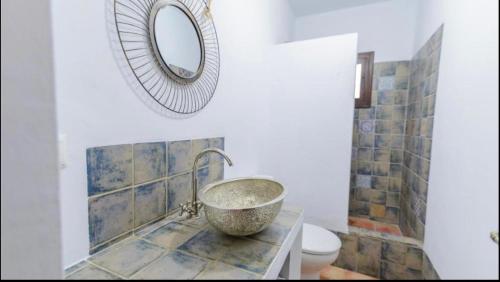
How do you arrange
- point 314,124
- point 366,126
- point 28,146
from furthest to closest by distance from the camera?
point 366,126 < point 314,124 < point 28,146

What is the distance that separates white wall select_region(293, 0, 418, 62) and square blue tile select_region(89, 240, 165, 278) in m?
2.47

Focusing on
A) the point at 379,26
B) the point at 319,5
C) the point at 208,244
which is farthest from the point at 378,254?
the point at 319,5

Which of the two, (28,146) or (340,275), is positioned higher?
(28,146)

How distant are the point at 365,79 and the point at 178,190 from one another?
211 cm

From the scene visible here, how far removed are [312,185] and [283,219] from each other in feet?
2.98

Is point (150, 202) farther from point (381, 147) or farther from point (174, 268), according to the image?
point (381, 147)

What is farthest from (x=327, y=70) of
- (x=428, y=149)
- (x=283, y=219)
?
(x=283, y=219)

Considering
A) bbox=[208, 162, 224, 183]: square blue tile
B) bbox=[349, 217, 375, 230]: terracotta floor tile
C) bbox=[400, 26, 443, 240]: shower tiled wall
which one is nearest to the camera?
bbox=[208, 162, 224, 183]: square blue tile

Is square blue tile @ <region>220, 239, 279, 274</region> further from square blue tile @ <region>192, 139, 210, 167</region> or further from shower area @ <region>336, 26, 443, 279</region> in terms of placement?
shower area @ <region>336, 26, 443, 279</region>

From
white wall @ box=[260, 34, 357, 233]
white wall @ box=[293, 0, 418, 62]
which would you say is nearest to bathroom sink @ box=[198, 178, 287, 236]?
white wall @ box=[260, 34, 357, 233]

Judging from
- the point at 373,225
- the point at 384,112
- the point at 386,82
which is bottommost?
the point at 373,225

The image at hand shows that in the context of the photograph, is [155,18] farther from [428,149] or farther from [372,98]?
[372,98]

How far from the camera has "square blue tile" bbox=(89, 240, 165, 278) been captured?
612 mm

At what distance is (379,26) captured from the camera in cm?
218
